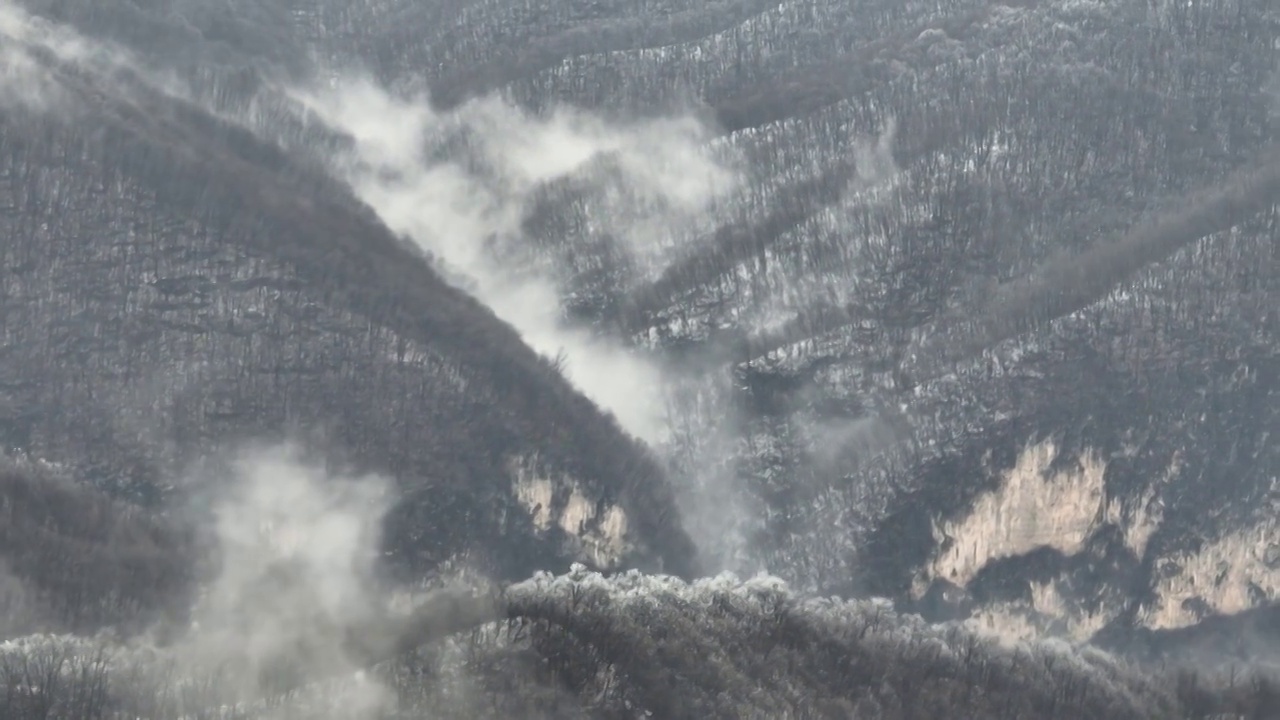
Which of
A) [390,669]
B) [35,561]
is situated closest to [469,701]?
[390,669]

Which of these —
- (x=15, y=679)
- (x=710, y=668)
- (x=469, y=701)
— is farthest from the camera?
(x=710, y=668)

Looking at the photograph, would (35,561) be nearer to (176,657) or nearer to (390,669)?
(176,657)

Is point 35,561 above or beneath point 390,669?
above

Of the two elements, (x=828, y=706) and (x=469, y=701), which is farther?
(x=828, y=706)

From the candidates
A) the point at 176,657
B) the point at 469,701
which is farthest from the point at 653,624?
the point at 176,657

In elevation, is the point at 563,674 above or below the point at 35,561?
below

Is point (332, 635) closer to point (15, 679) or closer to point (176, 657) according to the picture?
point (176, 657)

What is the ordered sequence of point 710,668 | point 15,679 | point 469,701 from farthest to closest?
1. point 710,668
2. point 469,701
3. point 15,679

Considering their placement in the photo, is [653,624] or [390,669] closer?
[390,669]

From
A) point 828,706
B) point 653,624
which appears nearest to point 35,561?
point 653,624
